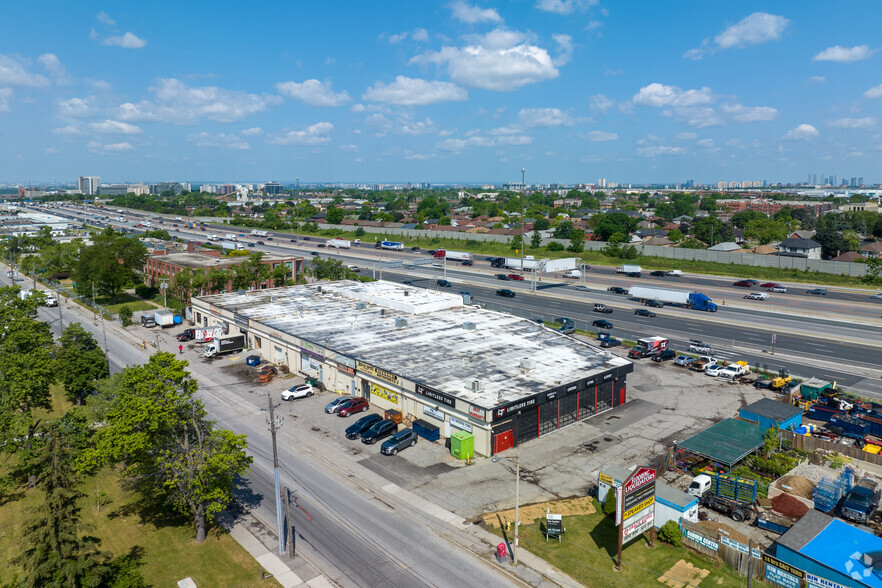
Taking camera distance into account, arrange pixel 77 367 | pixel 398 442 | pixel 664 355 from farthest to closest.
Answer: pixel 664 355 → pixel 77 367 → pixel 398 442

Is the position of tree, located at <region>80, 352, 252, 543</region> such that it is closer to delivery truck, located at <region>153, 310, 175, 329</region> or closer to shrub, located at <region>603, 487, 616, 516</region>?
shrub, located at <region>603, 487, 616, 516</region>

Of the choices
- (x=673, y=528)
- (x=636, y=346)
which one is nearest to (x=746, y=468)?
(x=673, y=528)

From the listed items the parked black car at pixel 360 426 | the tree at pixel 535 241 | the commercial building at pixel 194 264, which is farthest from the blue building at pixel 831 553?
the tree at pixel 535 241

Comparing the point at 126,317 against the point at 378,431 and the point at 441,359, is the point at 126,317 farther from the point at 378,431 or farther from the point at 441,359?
Answer: the point at 378,431

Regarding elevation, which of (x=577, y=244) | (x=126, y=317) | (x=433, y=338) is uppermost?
(x=577, y=244)

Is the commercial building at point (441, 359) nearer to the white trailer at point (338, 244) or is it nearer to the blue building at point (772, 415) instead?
the blue building at point (772, 415)

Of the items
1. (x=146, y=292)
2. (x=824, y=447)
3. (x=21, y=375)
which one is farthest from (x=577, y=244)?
(x=21, y=375)

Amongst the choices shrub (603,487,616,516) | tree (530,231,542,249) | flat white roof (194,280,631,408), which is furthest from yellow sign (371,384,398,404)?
tree (530,231,542,249)
